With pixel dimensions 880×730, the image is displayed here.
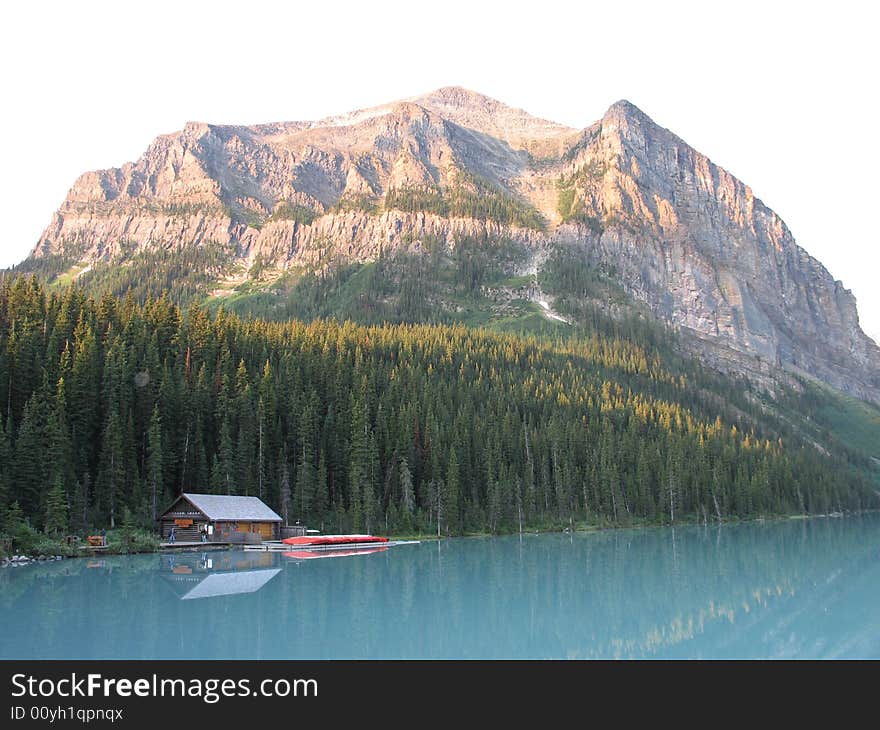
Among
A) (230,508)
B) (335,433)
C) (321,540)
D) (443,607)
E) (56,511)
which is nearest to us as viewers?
(443,607)

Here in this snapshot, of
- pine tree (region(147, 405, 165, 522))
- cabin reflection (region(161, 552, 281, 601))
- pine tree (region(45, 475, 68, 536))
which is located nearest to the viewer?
cabin reflection (region(161, 552, 281, 601))

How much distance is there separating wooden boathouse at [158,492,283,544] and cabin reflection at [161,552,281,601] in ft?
14.1

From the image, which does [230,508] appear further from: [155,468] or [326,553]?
[326,553]

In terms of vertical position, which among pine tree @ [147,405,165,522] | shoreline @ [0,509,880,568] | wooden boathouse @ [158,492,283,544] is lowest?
shoreline @ [0,509,880,568]

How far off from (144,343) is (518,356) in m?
86.7

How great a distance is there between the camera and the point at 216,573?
47.1m

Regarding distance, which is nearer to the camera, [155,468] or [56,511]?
[56,511]

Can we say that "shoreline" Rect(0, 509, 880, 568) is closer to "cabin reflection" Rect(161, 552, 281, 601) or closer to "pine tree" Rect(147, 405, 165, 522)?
"cabin reflection" Rect(161, 552, 281, 601)

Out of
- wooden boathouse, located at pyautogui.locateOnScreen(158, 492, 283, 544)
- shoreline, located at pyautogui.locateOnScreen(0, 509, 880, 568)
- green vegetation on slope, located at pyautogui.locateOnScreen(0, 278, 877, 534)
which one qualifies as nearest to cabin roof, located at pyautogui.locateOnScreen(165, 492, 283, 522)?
wooden boathouse, located at pyautogui.locateOnScreen(158, 492, 283, 544)

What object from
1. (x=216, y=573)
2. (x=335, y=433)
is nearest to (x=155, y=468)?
(x=216, y=573)

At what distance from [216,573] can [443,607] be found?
66.6 feet

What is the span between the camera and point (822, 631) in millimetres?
28328

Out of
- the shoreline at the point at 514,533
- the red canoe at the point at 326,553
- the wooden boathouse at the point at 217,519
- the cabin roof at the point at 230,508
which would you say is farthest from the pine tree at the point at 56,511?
the red canoe at the point at 326,553

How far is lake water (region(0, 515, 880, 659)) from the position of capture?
24.0 m
